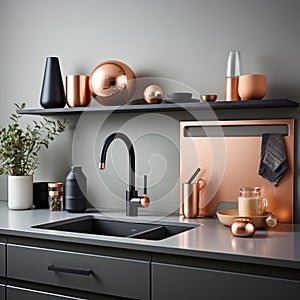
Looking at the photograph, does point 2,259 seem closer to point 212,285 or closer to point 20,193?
point 20,193

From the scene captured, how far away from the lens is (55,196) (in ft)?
8.83

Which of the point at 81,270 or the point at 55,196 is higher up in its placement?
the point at 55,196

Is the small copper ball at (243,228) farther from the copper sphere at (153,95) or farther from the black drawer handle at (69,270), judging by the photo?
the copper sphere at (153,95)

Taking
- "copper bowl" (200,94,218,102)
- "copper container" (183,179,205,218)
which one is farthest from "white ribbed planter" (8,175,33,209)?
"copper bowl" (200,94,218,102)

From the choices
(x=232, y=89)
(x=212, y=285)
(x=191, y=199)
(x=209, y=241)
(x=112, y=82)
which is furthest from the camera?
(x=112, y=82)

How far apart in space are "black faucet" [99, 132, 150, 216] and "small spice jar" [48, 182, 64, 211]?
371mm

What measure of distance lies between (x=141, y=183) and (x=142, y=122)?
12.3 inches

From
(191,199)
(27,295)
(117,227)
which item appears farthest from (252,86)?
(27,295)

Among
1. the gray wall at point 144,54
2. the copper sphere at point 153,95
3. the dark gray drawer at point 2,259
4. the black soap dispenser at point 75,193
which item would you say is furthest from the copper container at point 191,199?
the dark gray drawer at point 2,259

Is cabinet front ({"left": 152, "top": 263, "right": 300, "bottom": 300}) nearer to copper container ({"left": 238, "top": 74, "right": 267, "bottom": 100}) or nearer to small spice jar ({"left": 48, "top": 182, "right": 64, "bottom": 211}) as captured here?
copper container ({"left": 238, "top": 74, "right": 267, "bottom": 100})

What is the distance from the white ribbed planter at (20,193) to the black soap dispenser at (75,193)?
0.24 metres

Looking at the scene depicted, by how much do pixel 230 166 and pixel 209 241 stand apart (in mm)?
617

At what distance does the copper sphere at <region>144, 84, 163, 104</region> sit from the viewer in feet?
8.05

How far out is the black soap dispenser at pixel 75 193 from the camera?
2.60m
